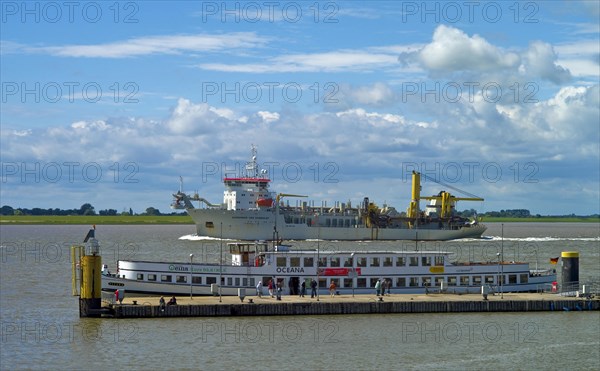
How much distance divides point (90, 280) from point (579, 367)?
24.9m

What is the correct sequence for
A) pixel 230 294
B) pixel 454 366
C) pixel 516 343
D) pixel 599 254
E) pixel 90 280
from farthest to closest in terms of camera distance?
pixel 599 254 → pixel 230 294 → pixel 90 280 → pixel 516 343 → pixel 454 366

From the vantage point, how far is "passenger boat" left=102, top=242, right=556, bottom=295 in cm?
5978

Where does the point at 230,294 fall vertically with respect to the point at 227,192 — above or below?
below

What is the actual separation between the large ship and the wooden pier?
81.1 meters

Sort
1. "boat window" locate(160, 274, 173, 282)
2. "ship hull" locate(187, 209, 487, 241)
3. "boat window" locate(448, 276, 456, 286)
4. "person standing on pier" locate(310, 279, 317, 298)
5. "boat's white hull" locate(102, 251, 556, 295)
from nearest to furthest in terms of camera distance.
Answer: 1. "person standing on pier" locate(310, 279, 317, 298)
2. "boat's white hull" locate(102, 251, 556, 295)
3. "boat window" locate(160, 274, 173, 282)
4. "boat window" locate(448, 276, 456, 286)
5. "ship hull" locate(187, 209, 487, 241)

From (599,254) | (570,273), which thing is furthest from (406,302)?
(599,254)

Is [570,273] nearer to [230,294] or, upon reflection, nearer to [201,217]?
[230,294]

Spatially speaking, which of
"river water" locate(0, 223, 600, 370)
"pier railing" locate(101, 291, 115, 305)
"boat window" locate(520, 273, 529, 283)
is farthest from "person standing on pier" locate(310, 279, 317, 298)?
"boat window" locate(520, 273, 529, 283)

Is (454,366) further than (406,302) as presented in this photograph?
No

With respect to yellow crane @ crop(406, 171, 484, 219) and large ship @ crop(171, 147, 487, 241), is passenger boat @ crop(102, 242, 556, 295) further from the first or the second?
yellow crane @ crop(406, 171, 484, 219)

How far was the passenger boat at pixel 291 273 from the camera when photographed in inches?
2354

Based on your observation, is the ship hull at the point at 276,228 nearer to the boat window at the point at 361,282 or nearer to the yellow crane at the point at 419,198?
the yellow crane at the point at 419,198

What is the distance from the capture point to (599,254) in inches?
4754

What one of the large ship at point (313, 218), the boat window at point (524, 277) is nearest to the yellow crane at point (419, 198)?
the large ship at point (313, 218)
